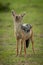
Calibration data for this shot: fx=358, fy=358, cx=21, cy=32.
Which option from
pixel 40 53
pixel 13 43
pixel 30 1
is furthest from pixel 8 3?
pixel 40 53

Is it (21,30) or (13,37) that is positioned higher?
(21,30)

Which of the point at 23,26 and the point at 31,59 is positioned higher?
the point at 23,26

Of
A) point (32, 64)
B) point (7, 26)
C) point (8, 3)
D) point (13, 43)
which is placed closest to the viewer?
point (32, 64)

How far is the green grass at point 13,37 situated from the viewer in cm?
360

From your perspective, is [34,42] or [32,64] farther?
[34,42]

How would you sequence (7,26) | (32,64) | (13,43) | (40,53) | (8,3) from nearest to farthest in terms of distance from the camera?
(32,64) → (40,53) → (13,43) → (7,26) → (8,3)

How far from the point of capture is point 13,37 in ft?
13.8

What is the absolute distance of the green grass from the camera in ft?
11.8

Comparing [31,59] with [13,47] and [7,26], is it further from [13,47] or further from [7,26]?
[7,26]

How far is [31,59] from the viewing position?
142 inches

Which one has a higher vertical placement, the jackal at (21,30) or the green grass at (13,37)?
the jackal at (21,30)

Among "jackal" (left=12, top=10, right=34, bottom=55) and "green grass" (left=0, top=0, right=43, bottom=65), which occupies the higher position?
"jackal" (left=12, top=10, right=34, bottom=55)

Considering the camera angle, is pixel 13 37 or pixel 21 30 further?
pixel 13 37

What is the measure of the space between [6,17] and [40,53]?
1250 millimetres
